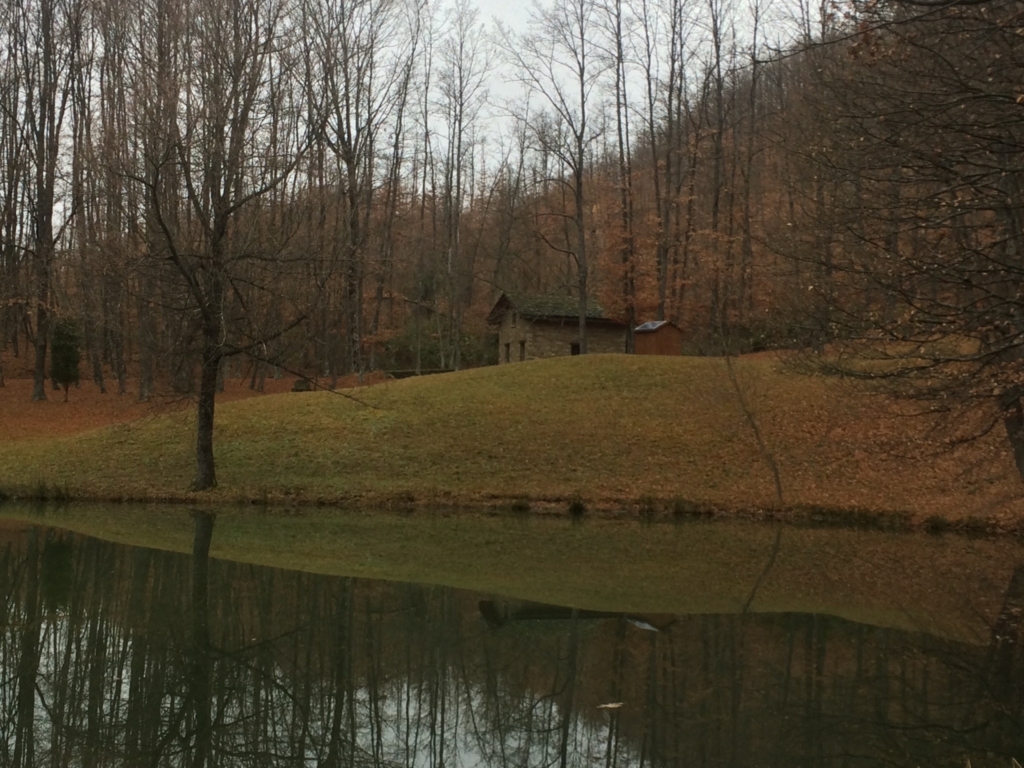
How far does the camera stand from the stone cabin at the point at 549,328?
37.3 meters

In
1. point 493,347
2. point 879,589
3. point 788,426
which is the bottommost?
point 879,589

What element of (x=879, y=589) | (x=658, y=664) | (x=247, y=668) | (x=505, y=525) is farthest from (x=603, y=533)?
(x=247, y=668)

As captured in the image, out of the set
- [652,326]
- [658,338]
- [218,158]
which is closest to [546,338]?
[652,326]

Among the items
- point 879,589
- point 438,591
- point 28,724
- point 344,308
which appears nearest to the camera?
point 28,724

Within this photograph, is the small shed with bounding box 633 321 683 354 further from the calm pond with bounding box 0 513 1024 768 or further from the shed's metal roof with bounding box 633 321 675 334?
the calm pond with bounding box 0 513 1024 768

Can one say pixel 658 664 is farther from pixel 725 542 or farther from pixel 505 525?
pixel 505 525

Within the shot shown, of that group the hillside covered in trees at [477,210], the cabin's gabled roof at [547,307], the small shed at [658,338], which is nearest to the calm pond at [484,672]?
the hillside covered in trees at [477,210]

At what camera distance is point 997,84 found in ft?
29.1

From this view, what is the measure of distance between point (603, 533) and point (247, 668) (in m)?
10.3

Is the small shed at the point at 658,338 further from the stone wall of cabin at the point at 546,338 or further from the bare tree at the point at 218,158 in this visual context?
the bare tree at the point at 218,158

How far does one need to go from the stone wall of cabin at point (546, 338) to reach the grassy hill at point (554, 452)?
8535 mm

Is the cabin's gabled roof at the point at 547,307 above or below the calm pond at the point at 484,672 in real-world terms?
above

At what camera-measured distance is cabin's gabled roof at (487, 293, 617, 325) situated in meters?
37.0

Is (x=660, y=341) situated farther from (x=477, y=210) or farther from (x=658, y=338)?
(x=477, y=210)
